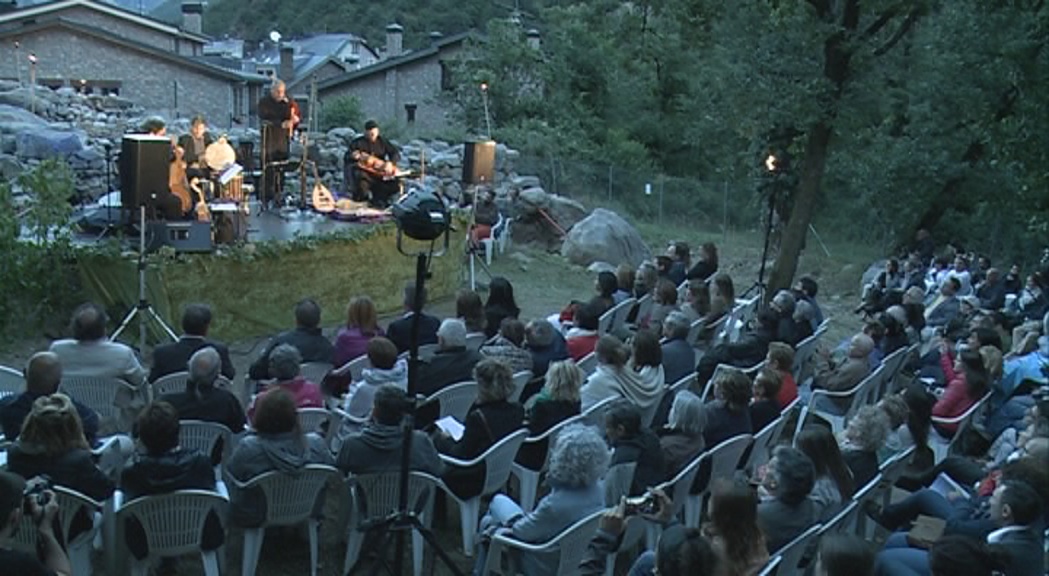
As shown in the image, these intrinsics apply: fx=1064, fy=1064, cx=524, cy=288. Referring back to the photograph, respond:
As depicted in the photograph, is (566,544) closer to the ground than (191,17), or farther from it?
closer to the ground

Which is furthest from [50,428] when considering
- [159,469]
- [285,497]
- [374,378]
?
[374,378]

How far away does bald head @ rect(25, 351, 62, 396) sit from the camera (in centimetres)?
481

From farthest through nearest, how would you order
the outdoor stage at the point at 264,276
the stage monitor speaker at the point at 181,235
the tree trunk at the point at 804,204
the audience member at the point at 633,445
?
the tree trunk at the point at 804,204
the stage monitor speaker at the point at 181,235
the outdoor stage at the point at 264,276
the audience member at the point at 633,445

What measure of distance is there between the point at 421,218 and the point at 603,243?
12.0m

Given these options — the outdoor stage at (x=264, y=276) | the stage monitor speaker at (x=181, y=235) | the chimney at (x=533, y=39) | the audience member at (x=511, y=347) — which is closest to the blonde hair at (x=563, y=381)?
the audience member at (x=511, y=347)

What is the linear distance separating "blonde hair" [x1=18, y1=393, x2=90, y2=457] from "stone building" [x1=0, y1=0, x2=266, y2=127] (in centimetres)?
1997

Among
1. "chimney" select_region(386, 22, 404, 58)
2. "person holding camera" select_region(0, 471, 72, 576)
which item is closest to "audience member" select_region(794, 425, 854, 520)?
"person holding camera" select_region(0, 471, 72, 576)

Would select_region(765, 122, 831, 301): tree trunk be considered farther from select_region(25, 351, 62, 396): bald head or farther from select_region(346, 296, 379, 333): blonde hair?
select_region(25, 351, 62, 396): bald head

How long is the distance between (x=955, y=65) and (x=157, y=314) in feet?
42.2

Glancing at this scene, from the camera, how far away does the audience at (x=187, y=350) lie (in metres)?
6.07

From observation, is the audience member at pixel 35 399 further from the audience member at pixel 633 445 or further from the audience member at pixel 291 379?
the audience member at pixel 633 445

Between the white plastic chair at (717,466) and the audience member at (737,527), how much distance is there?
4.38 ft

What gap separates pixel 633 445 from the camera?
4.75 metres

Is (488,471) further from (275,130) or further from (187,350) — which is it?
(275,130)
